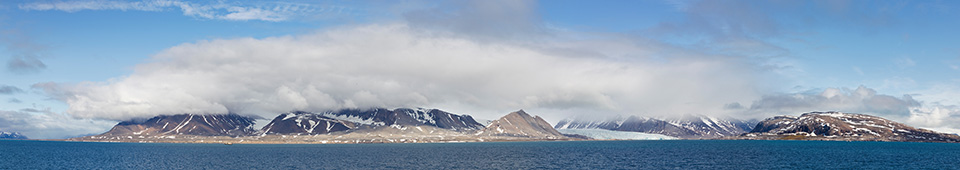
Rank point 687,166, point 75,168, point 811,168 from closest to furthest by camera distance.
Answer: point 811,168, point 687,166, point 75,168

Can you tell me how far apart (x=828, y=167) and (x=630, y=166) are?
4733cm

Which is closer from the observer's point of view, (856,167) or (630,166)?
(856,167)

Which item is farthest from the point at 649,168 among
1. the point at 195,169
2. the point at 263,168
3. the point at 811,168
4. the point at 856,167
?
the point at 195,169

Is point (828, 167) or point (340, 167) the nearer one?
point (828, 167)

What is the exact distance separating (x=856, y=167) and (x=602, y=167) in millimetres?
61950

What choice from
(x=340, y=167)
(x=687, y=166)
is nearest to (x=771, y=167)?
(x=687, y=166)

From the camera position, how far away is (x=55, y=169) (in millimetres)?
154625

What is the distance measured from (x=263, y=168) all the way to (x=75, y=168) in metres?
52.8

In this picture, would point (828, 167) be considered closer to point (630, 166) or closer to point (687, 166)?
point (687, 166)

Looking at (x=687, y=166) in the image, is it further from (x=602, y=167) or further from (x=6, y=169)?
(x=6, y=169)

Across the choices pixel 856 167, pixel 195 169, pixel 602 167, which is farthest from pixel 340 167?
pixel 856 167

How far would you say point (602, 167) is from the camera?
14600 centimetres

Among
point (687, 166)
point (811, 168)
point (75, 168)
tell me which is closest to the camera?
point (811, 168)

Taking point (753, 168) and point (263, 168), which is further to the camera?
point (263, 168)
